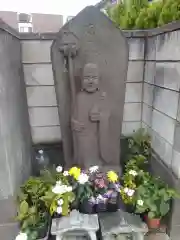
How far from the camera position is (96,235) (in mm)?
1325

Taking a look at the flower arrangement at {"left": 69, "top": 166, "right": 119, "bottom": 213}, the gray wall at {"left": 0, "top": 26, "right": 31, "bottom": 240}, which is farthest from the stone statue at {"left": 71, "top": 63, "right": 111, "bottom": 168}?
the gray wall at {"left": 0, "top": 26, "right": 31, "bottom": 240}

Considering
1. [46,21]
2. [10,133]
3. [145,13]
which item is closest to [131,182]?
[10,133]

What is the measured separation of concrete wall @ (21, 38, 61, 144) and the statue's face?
49 centimetres

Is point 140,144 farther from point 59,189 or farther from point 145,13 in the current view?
point 145,13

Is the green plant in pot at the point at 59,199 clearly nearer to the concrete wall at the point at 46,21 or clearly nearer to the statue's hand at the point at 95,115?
the statue's hand at the point at 95,115

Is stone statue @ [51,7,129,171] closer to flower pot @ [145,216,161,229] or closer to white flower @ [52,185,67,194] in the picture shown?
white flower @ [52,185,67,194]

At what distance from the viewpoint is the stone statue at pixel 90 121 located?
1439 mm

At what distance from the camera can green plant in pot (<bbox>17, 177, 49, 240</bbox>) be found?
1.29m

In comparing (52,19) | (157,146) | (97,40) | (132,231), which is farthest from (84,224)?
(52,19)

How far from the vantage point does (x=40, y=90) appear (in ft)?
5.99

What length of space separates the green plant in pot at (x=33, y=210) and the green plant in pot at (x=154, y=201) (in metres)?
0.61

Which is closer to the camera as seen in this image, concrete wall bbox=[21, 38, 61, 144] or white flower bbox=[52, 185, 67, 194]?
white flower bbox=[52, 185, 67, 194]

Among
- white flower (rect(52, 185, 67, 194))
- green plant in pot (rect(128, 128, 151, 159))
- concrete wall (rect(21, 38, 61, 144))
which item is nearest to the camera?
white flower (rect(52, 185, 67, 194))

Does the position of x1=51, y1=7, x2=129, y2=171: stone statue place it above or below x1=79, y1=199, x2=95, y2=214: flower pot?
above
